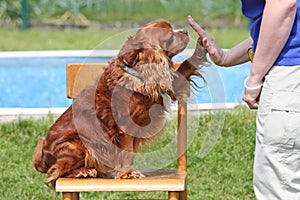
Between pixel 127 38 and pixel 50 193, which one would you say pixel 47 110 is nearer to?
pixel 50 193

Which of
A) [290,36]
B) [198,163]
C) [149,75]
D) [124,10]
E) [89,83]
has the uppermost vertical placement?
[290,36]

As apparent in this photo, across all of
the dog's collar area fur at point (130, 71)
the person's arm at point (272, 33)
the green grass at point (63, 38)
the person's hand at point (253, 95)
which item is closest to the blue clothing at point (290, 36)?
the person's arm at point (272, 33)

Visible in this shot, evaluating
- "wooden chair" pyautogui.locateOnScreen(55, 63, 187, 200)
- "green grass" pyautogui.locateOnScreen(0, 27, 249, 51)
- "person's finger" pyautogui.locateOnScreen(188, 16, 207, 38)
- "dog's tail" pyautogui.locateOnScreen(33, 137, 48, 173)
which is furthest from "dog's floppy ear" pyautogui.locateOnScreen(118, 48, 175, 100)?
"green grass" pyautogui.locateOnScreen(0, 27, 249, 51)

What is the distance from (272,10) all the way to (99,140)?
1.46m

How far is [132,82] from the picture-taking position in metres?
4.07

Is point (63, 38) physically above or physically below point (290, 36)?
below

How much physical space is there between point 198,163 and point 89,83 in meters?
1.65

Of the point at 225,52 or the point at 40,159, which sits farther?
the point at 40,159

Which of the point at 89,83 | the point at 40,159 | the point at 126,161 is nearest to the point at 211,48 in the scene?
the point at 126,161

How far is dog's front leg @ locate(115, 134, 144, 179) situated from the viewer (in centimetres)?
411

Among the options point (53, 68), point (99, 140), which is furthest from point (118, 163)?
point (53, 68)

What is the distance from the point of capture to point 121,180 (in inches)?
158

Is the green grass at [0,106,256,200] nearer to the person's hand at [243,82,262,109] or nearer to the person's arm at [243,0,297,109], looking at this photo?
the person's hand at [243,82,262,109]

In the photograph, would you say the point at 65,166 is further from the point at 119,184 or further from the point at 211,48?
the point at 211,48
